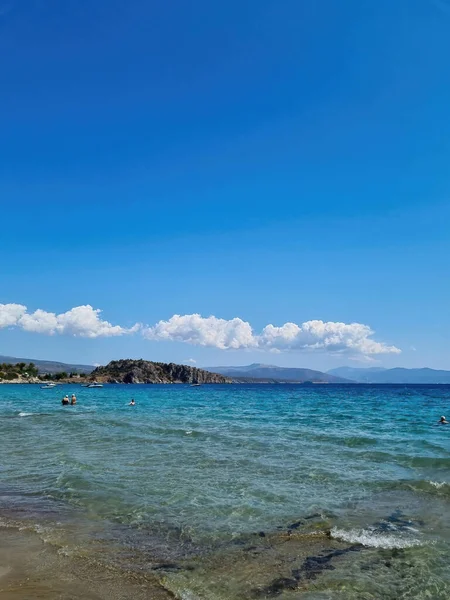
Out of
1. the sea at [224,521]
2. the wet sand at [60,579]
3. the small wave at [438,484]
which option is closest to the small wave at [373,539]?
the sea at [224,521]

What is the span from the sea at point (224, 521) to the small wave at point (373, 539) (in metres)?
0.05

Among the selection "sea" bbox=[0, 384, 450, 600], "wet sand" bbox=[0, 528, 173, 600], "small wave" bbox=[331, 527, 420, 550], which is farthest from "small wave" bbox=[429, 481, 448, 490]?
"wet sand" bbox=[0, 528, 173, 600]

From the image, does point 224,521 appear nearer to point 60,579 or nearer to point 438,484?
point 60,579

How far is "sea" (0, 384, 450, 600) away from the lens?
352 inches

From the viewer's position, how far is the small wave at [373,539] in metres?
11.0

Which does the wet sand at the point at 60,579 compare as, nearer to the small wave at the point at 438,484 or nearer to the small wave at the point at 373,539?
the small wave at the point at 373,539

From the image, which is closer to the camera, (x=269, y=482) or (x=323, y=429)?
(x=269, y=482)

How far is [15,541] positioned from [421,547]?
963 centimetres

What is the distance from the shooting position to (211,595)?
334 inches

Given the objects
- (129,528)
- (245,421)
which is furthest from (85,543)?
(245,421)

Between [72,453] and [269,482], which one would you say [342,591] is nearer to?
[269,482]

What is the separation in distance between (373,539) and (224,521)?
4.01 m

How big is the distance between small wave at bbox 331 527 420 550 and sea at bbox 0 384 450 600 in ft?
0.17

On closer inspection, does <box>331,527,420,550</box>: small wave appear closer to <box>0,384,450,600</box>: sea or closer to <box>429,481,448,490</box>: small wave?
<box>0,384,450,600</box>: sea
